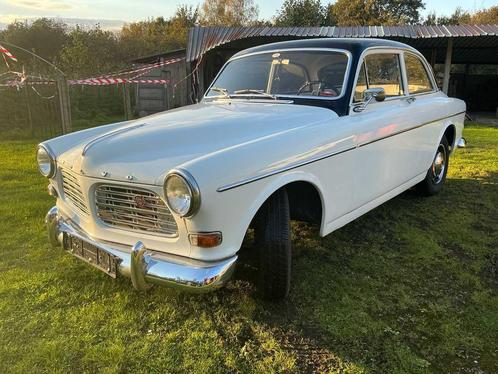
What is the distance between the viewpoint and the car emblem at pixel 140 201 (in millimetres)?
2576

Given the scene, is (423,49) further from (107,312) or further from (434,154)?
(107,312)

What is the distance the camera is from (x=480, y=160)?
7.47 metres

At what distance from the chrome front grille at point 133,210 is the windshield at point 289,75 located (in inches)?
66.0

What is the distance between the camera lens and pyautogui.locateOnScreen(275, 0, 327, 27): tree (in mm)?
34031

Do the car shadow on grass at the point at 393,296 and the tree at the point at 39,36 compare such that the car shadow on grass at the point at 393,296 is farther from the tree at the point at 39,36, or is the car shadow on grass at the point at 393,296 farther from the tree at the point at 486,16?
the tree at the point at 486,16

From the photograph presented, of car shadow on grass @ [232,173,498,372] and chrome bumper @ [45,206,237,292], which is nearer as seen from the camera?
chrome bumper @ [45,206,237,292]

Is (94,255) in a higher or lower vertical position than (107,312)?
higher

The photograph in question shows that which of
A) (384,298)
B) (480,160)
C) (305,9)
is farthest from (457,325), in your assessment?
(305,9)

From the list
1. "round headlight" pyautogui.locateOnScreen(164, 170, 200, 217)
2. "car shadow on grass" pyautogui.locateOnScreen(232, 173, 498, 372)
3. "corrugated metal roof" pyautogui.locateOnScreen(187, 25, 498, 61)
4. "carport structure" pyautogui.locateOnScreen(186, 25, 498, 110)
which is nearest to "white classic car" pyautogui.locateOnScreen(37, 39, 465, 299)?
"round headlight" pyautogui.locateOnScreen(164, 170, 200, 217)

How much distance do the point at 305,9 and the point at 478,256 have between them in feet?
110

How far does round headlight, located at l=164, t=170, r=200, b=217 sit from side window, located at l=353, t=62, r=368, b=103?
6.11 feet

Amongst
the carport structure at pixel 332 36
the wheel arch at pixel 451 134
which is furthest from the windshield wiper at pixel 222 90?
the carport structure at pixel 332 36

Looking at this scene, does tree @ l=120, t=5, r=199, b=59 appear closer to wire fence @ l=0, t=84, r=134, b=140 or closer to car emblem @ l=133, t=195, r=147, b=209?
wire fence @ l=0, t=84, r=134, b=140

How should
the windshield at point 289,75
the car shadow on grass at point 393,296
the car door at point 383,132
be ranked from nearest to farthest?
the car shadow on grass at point 393,296 → the car door at point 383,132 → the windshield at point 289,75
